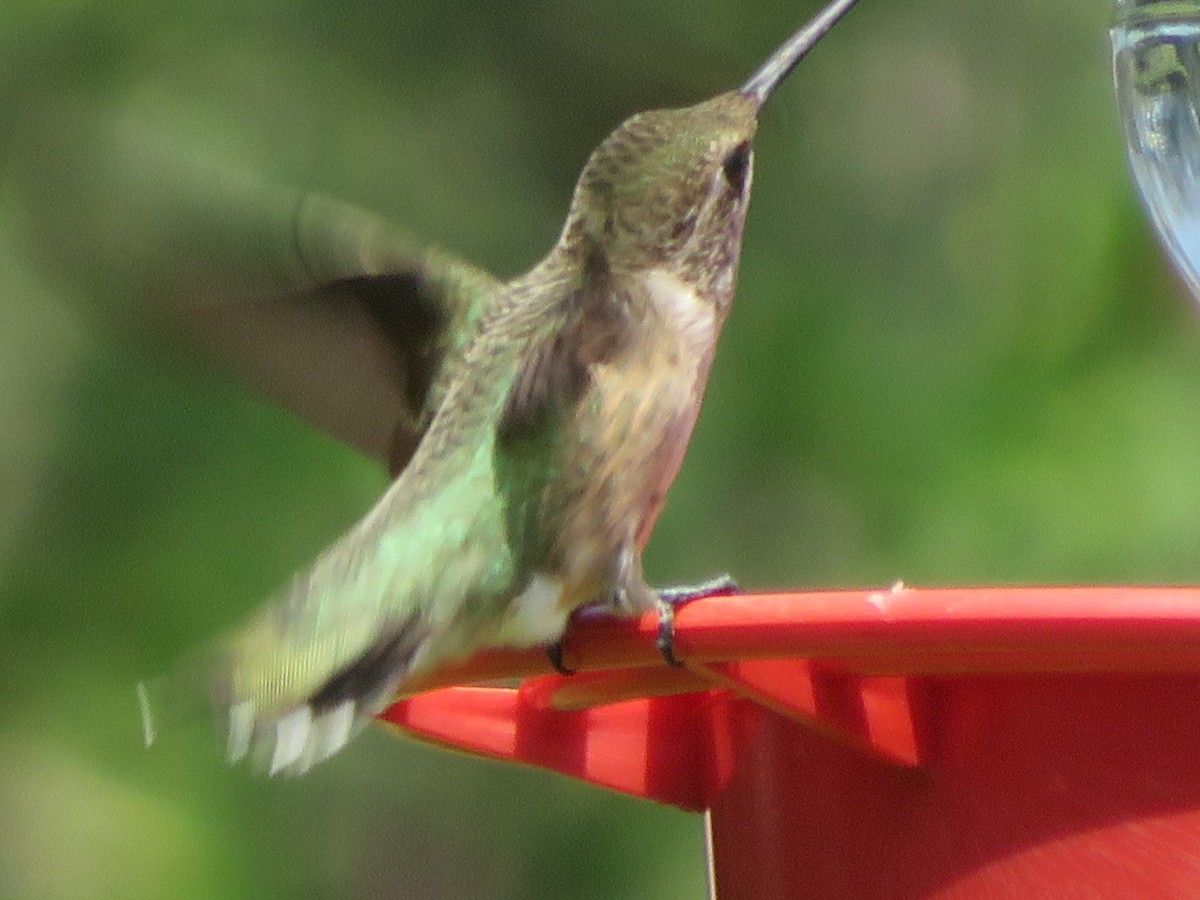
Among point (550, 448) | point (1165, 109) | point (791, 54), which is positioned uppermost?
point (791, 54)

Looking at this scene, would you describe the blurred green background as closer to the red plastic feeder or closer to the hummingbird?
the hummingbird

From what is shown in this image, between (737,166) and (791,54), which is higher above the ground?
(791,54)

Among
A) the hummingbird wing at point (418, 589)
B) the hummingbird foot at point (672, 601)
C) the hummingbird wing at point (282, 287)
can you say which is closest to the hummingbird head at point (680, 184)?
the hummingbird wing at point (418, 589)

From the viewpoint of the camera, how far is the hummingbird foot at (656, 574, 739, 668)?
2062 mm

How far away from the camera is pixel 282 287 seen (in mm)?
3271

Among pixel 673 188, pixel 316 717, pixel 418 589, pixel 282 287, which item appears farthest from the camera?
pixel 282 287

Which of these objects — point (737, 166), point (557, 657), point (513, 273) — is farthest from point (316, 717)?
point (513, 273)

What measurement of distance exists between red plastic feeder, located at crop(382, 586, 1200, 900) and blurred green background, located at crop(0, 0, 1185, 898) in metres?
1.64

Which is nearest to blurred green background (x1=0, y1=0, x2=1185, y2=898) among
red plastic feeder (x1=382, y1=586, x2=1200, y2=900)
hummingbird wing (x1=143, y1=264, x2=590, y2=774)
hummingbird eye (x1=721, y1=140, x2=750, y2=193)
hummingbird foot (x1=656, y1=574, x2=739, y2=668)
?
hummingbird eye (x1=721, y1=140, x2=750, y2=193)

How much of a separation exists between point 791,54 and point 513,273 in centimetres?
179

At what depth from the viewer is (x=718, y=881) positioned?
7.63 feet

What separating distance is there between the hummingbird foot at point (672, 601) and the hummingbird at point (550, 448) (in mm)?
175

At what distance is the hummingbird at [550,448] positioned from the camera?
282 centimetres

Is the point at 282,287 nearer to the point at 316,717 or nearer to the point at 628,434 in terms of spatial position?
the point at 628,434
